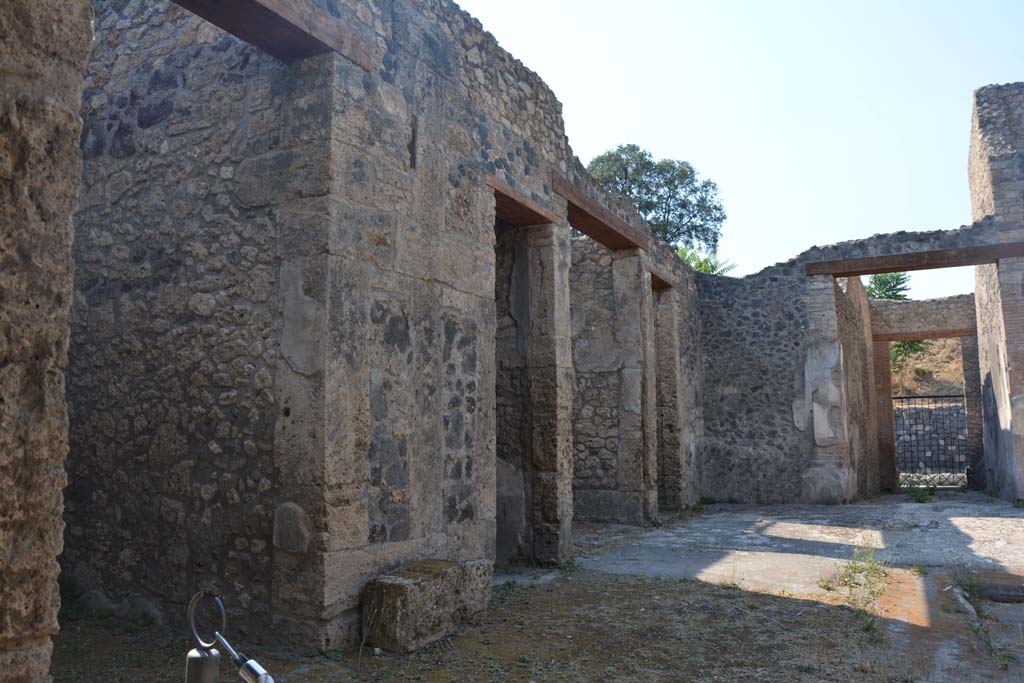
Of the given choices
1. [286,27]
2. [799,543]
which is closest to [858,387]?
[799,543]

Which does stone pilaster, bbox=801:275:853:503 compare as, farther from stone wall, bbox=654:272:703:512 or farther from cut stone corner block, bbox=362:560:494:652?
cut stone corner block, bbox=362:560:494:652

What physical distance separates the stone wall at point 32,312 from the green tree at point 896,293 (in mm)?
26169

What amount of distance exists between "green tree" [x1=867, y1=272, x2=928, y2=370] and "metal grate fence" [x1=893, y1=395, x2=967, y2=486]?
4065 mm

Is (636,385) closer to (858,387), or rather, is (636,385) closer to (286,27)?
(286,27)

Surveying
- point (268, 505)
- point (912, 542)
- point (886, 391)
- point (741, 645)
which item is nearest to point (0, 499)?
point (268, 505)

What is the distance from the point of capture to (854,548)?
6.95m

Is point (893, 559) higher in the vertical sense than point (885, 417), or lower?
lower

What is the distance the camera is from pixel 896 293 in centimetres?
2489

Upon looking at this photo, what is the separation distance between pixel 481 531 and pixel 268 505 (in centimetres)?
157

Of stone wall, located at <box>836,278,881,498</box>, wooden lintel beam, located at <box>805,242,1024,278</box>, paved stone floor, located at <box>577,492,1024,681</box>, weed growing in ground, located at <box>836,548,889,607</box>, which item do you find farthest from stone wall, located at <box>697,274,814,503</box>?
weed growing in ground, located at <box>836,548,889,607</box>

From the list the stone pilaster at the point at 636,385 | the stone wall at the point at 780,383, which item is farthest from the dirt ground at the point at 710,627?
the stone wall at the point at 780,383

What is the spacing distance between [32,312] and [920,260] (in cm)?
1128

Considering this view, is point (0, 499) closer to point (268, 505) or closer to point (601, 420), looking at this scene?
point (268, 505)

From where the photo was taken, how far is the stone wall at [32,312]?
154 cm
